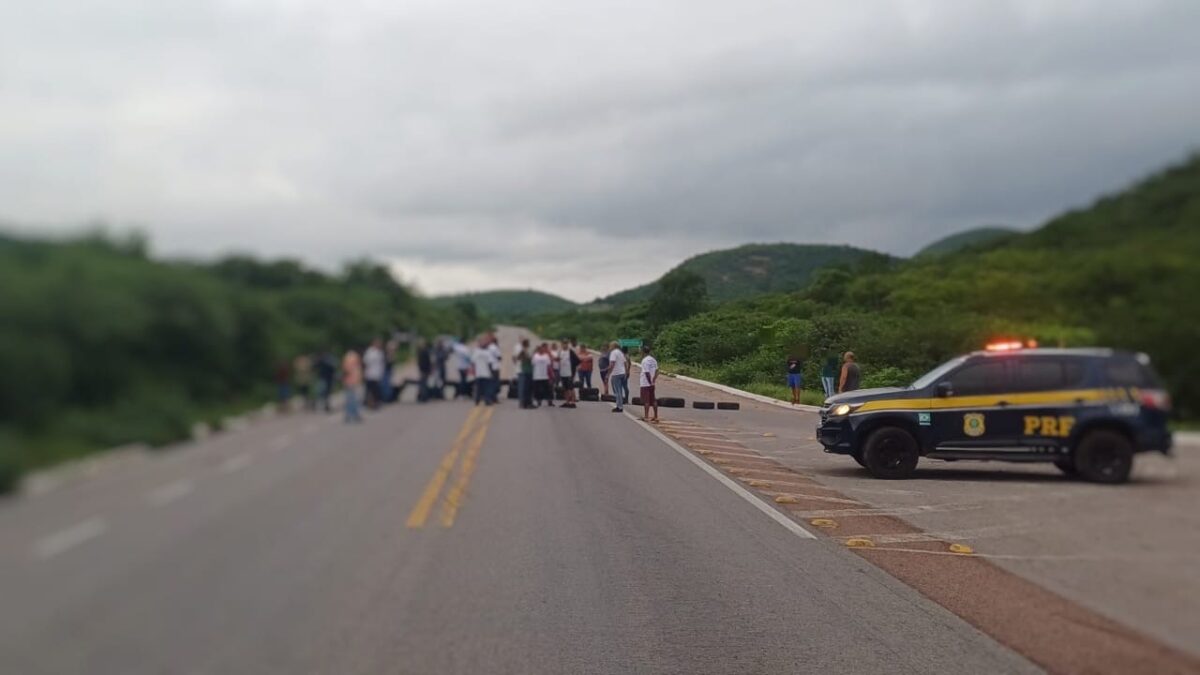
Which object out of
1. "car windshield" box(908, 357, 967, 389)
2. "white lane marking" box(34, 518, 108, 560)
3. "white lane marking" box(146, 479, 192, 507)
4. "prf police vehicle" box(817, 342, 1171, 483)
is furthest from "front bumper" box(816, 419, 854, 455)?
"white lane marking" box(34, 518, 108, 560)

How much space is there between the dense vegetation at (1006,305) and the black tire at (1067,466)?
0.32 m

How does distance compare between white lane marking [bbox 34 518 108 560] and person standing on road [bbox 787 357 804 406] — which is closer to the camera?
white lane marking [bbox 34 518 108 560]

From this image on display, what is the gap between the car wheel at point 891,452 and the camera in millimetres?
3008

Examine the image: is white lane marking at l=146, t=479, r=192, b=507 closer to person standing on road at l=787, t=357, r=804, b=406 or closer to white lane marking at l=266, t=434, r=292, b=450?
white lane marking at l=266, t=434, r=292, b=450

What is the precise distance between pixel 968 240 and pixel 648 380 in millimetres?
1987

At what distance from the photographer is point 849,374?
3.27 meters

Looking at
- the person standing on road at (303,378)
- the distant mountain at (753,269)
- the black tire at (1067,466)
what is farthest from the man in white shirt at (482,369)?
the black tire at (1067,466)

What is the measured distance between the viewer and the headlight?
319cm

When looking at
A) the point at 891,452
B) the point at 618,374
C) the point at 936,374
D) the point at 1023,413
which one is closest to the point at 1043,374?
the point at 1023,413

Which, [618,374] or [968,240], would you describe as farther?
[618,374]

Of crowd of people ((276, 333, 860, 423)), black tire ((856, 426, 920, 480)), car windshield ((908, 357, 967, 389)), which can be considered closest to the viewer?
car windshield ((908, 357, 967, 389))

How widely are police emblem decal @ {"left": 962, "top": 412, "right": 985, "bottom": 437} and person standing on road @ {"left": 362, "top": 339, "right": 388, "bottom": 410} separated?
1967 millimetres

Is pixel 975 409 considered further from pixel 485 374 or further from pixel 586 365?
pixel 485 374

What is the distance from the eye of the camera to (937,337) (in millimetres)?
2625
